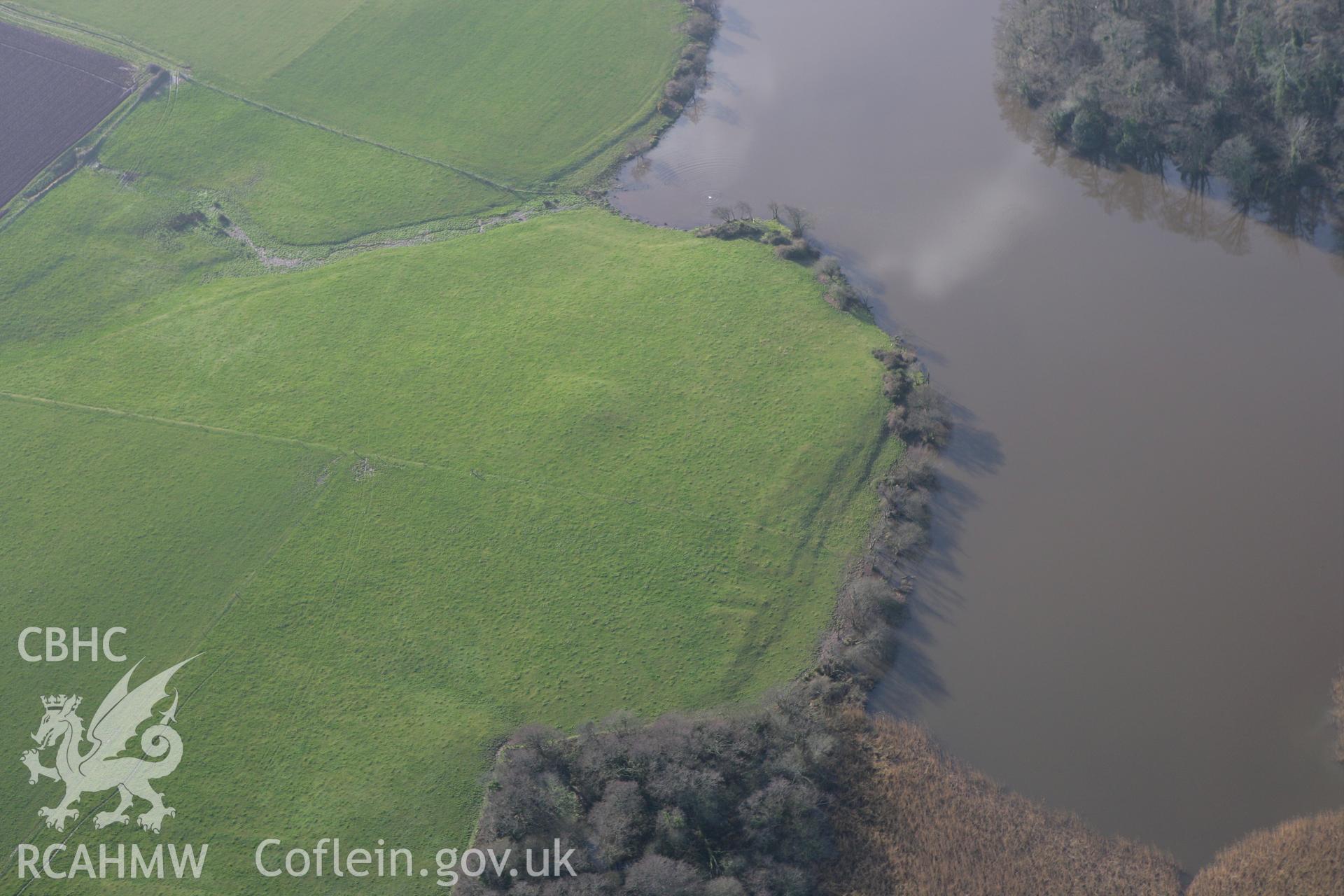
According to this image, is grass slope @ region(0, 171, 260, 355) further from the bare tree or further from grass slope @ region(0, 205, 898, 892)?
the bare tree

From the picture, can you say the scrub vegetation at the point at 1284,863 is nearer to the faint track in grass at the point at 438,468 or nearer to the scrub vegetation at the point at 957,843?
the scrub vegetation at the point at 957,843

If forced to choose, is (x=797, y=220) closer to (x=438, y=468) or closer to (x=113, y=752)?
(x=438, y=468)

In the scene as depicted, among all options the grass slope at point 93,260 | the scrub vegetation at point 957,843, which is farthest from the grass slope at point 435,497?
the scrub vegetation at point 957,843

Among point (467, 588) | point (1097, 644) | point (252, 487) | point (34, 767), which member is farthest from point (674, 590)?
point (34, 767)

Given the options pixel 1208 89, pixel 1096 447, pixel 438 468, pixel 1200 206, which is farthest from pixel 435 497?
pixel 1208 89

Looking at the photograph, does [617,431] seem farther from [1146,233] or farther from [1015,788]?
[1146,233]

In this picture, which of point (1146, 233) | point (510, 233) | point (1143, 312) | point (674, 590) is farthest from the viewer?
point (510, 233)
